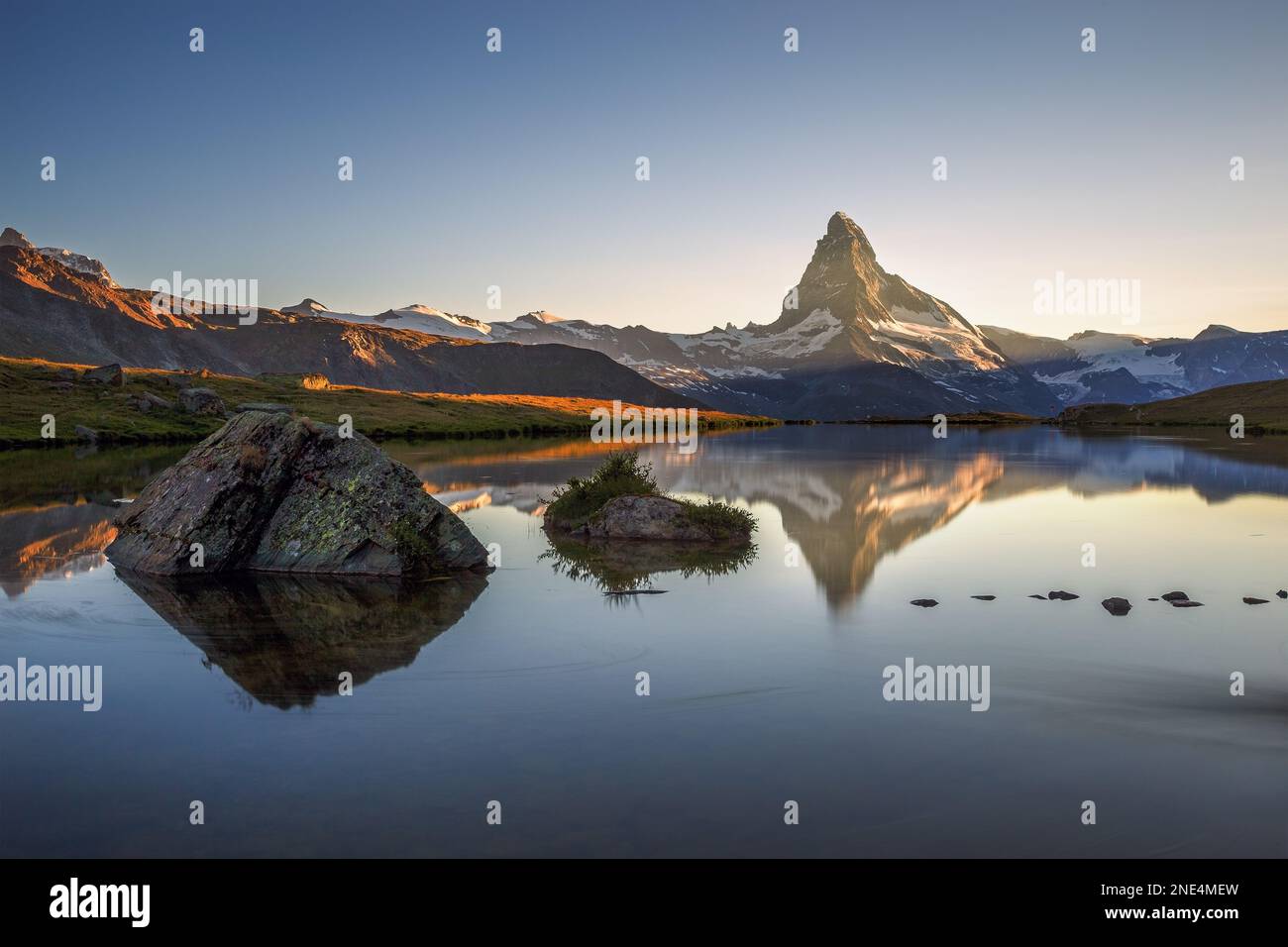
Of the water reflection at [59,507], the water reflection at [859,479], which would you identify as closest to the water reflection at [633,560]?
the water reflection at [859,479]

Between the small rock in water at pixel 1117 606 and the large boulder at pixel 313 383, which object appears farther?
the large boulder at pixel 313 383

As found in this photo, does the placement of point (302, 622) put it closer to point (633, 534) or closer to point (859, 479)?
point (633, 534)

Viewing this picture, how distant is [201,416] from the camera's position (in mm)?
110812

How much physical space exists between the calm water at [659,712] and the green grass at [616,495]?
7.58 ft

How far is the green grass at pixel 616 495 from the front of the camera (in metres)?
29.9

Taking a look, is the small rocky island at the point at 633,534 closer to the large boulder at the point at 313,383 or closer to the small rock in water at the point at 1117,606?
the small rock in water at the point at 1117,606

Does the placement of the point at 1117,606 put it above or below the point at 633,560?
below

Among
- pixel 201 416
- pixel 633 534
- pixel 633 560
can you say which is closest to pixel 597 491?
pixel 633 534

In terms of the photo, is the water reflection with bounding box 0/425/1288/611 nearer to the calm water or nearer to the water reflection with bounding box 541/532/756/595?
the water reflection with bounding box 541/532/756/595

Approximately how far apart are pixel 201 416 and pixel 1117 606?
112823 mm

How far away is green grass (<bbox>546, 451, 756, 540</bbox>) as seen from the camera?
29938 millimetres
